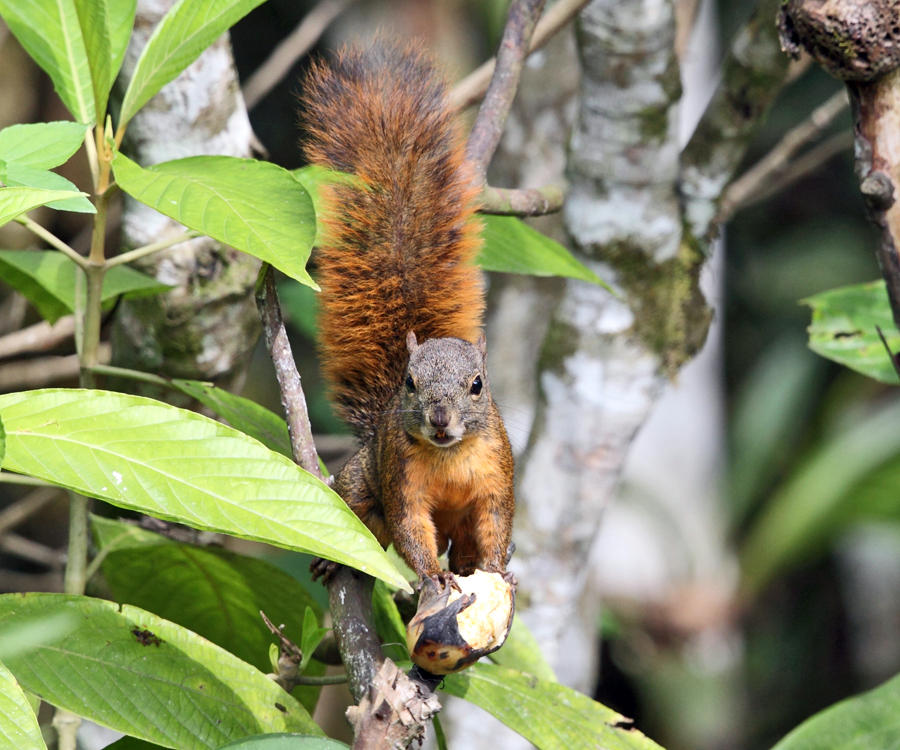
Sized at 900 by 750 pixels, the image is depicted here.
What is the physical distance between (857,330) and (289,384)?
87 centimetres

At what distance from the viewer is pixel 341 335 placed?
1173 millimetres

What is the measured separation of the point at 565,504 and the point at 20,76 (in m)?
1.91

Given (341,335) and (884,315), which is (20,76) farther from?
(884,315)

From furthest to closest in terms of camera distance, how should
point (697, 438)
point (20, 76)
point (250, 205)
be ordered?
point (697, 438)
point (20, 76)
point (250, 205)

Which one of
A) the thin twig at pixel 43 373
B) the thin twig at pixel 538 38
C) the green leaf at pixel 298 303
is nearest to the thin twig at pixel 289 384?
the thin twig at pixel 538 38

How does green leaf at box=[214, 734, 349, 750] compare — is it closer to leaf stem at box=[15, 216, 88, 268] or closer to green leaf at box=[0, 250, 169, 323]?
leaf stem at box=[15, 216, 88, 268]

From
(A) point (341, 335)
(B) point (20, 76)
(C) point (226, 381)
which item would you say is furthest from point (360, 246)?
(B) point (20, 76)

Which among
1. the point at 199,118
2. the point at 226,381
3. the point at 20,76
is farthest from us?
the point at 20,76

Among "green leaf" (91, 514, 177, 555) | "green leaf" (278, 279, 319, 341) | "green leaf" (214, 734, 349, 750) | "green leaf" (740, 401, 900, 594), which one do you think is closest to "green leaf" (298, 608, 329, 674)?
"green leaf" (214, 734, 349, 750)

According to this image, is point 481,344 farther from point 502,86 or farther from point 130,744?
point 130,744

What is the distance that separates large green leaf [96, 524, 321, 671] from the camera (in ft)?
3.94

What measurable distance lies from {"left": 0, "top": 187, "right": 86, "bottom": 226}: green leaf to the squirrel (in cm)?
42

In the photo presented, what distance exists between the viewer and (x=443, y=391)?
108 cm

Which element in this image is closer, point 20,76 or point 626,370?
point 626,370
